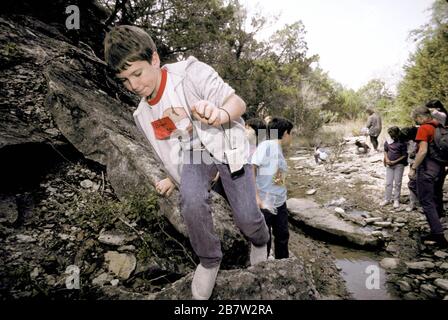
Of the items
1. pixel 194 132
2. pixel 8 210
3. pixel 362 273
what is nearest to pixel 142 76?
pixel 194 132

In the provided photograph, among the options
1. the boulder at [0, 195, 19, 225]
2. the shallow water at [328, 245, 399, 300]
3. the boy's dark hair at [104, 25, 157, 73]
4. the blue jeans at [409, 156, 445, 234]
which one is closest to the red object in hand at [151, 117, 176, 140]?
the boy's dark hair at [104, 25, 157, 73]

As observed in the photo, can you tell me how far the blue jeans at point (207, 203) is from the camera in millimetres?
1529

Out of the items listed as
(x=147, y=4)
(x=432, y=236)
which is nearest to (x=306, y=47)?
(x=147, y=4)

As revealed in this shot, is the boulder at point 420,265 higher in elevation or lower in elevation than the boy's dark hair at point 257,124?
lower

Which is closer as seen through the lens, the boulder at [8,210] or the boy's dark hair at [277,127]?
the boulder at [8,210]

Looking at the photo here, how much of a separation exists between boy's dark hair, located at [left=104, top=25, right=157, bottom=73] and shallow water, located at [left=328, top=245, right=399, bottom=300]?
3.36 m

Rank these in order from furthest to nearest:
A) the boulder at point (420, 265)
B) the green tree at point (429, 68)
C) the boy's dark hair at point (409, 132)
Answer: the green tree at point (429, 68) < the boy's dark hair at point (409, 132) < the boulder at point (420, 265)

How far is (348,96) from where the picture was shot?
29547 millimetres

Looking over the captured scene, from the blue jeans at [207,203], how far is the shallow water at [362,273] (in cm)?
217

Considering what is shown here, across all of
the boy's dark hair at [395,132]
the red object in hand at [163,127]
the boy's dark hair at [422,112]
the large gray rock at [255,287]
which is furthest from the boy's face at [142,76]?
the boy's dark hair at [395,132]

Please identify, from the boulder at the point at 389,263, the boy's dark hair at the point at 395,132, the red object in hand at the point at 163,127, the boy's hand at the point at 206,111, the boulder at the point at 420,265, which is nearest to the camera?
the boy's hand at the point at 206,111

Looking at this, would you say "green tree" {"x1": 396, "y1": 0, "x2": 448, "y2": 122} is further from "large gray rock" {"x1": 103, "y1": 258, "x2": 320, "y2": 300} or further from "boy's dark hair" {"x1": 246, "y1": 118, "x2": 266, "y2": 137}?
"large gray rock" {"x1": 103, "y1": 258, "x2": 320, "y2": 300}

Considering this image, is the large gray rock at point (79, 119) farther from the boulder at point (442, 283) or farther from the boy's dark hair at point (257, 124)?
the boulder at point (442, 283)

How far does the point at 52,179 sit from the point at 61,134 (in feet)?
1.94
